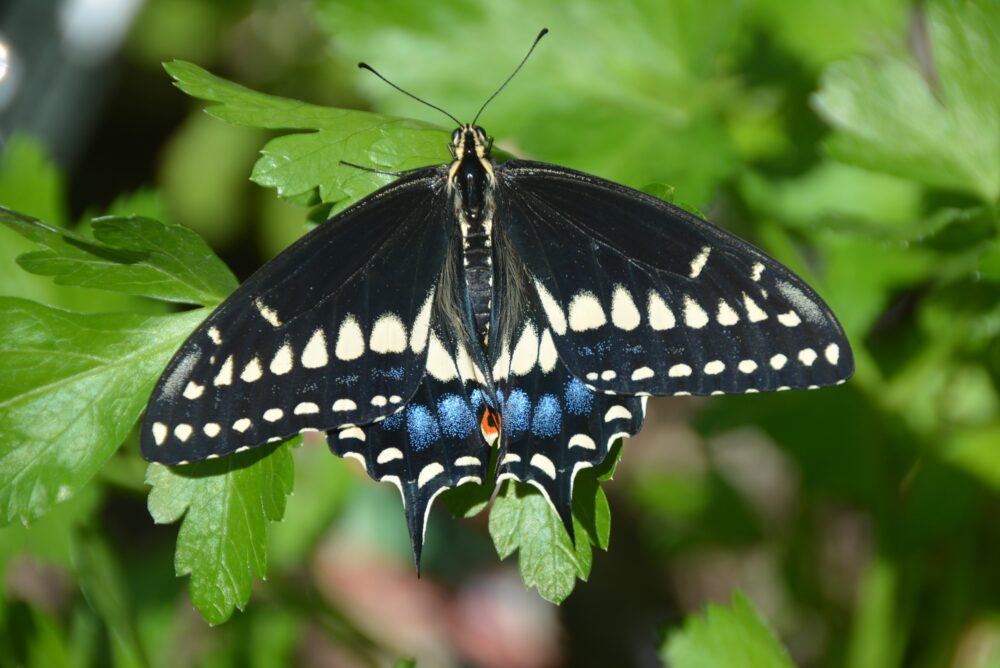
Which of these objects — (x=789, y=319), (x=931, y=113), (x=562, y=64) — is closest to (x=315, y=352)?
(x=789, y=319)

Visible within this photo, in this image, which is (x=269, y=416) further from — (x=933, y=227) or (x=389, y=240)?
(x=933, y=227)

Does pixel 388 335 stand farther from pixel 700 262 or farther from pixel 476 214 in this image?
pixel 700 262

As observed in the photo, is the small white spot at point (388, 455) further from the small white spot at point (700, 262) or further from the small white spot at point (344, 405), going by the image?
the small white spot at point (700, 262)

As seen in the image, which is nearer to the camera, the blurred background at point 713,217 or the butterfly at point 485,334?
the butterfly at point 485,334

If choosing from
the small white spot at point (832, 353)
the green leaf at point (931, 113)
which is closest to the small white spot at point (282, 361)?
the small white spot at point (832, 353)

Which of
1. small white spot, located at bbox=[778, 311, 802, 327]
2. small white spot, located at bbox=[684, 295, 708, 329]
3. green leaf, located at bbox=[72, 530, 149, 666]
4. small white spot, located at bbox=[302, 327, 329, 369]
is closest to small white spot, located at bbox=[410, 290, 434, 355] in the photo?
small white spot, located at bbox=[302, 327, 329, 369]

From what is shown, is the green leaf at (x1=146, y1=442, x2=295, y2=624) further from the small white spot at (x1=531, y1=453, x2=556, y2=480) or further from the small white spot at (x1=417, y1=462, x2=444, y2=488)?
the small white spot at (x1=531, y1=453, x2=556, y2=480)

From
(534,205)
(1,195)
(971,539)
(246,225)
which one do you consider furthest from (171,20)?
(971,539)

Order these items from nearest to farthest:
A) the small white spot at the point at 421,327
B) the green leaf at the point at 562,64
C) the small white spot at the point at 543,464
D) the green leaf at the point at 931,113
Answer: the small white spot at the point at 543,464
the small white spot at the point at 421,327
the green leaf at the point at 931,113
the green leaf at the point at 562,64

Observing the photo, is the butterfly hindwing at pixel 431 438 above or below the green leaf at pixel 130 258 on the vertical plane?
below
